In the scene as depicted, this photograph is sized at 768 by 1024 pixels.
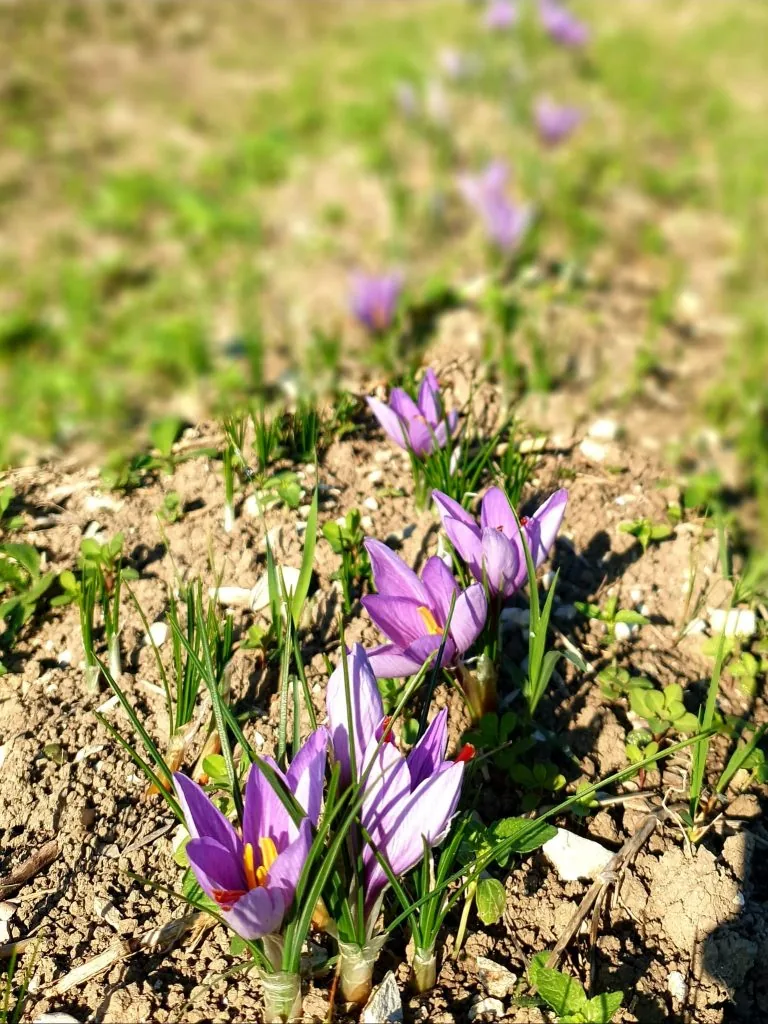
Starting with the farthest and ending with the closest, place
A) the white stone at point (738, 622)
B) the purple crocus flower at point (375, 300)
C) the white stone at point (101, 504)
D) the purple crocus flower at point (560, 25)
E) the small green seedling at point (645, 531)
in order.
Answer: the purple crocus flower at point (560, 25) < the purple crocus flower at point (375, 300) < the white stone at point (101, 504) < the small green seedling at point (645, 531) < the white stone at point (738, 622)

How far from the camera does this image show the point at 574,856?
54.2 inches

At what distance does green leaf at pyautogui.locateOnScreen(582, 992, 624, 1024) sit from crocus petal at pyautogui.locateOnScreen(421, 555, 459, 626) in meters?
0.54

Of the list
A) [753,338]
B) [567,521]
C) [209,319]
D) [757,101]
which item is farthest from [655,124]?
[567,521]

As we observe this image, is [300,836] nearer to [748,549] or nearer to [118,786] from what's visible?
[118,786]

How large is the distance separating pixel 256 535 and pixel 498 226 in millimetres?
2188

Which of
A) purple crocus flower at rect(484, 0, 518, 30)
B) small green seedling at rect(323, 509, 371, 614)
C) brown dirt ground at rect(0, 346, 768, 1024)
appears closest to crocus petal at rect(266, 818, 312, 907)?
brown dirt ground at rect(0, 346, 768, 1024)

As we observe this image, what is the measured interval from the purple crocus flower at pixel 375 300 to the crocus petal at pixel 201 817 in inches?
86.7

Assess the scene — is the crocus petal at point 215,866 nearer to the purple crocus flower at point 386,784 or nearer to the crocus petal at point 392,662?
the purple crocus flower at point 386,784

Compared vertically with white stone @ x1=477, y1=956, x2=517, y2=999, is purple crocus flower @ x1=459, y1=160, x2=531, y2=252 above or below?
above

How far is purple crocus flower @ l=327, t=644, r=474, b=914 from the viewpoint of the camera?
1078 millimetres

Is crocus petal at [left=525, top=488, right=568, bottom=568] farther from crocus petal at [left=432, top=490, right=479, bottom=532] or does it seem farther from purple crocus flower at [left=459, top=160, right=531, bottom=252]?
purple crocus flower at [left=459, top=160, right=531, bottom=252]

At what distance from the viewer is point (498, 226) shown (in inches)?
142

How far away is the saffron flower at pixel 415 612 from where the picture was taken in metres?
1.29

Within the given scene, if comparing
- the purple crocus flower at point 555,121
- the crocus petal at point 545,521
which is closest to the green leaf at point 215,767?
the crocus petal at point 545,521
